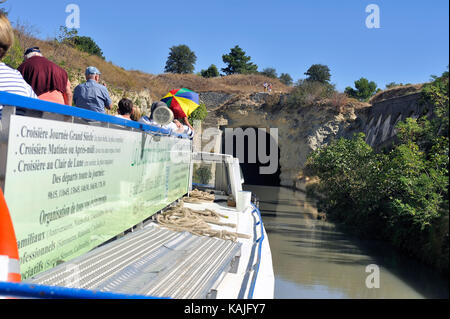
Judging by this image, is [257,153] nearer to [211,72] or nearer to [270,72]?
[211,72]

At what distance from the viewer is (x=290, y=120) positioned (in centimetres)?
2967

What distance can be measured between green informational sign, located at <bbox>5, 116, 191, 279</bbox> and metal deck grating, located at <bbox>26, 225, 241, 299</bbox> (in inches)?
6.1

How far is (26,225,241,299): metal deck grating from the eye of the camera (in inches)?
104

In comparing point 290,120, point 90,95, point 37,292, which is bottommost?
point 37,292

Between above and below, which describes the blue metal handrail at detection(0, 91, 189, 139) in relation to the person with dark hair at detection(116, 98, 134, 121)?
below

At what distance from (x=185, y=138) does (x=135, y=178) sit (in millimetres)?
2830

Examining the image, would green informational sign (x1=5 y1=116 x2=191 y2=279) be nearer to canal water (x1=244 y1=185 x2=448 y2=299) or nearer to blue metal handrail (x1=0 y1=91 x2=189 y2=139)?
blue metal handrail (x1=0 y1=91 x2=189 y2=139)

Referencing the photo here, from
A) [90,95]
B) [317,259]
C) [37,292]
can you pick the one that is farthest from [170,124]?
[317,259]

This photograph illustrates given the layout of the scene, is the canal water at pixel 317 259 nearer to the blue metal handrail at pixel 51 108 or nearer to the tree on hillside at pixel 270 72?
the blue metal handrail at pixel 51 108

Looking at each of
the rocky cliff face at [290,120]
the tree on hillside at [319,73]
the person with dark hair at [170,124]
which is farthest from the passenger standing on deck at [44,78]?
the tree on hillside at [319,73]

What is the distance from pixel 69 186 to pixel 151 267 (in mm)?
938

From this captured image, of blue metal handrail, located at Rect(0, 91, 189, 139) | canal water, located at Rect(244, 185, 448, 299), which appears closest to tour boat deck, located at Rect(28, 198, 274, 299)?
blue metal handrail, located at Rect(0, 91, 189, 139)

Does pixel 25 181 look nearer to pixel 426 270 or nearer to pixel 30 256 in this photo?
pixel 30 256
